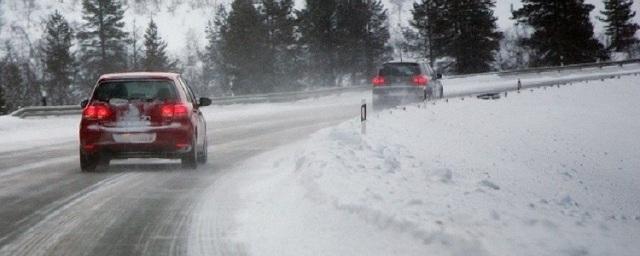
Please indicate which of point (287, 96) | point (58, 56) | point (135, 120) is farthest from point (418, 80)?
point (58, 56)

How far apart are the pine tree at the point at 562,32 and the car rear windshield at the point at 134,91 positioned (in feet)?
175

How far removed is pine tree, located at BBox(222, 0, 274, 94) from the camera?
187ft

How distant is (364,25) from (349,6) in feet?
8.66

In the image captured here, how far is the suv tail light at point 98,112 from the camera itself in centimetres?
1108

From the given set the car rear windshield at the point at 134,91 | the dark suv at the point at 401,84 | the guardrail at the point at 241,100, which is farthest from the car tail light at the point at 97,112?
the guardrail at the point at 241,100

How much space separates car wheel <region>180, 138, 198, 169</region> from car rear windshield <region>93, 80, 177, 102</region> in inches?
33.7

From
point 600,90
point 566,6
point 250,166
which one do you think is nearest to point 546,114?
point 600,90

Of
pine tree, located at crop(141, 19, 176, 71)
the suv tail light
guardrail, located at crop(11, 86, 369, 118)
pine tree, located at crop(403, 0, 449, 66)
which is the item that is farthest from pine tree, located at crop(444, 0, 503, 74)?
the suv tail light

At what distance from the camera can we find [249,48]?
57.3 m

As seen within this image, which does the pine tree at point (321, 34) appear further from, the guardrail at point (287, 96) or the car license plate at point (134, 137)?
the car license plate at point (134, 137)

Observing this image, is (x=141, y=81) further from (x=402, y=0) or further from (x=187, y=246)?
(x=402, y=0)

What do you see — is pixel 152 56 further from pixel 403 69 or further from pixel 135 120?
pixel 135 120

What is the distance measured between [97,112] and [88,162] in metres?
0.82

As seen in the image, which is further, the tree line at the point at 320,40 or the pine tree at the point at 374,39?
the pine tree at the point at 374,39
